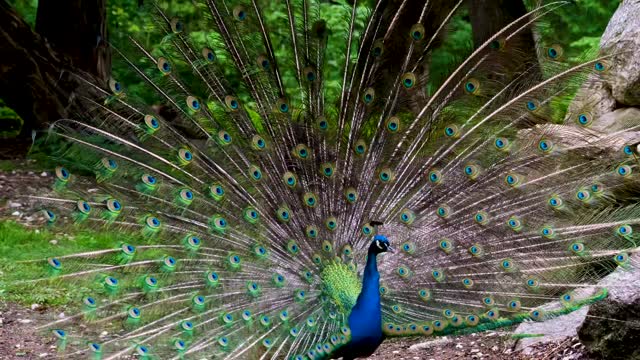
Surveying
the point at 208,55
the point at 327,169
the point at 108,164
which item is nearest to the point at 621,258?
the point at 327,169

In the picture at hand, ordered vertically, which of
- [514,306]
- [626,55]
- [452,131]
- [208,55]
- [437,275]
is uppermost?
[626,55]

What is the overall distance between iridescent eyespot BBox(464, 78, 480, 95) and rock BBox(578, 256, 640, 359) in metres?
1.45

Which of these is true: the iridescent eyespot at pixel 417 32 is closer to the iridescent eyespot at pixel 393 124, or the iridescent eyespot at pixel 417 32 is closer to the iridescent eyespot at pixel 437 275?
the iridescent eyespot at pixel 393 124

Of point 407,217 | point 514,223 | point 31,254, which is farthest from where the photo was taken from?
point 31,254

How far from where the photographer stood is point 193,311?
17.1 ft

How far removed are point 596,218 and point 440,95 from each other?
1.25 meters

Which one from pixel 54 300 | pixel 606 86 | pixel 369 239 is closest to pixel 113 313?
pixel 369 239

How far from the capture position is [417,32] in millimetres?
5699

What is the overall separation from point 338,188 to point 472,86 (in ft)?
3.58

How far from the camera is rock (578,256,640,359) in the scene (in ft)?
16.4

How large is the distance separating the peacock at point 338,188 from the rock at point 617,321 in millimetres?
100

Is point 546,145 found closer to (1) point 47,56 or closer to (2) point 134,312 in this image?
(2) point 134,312

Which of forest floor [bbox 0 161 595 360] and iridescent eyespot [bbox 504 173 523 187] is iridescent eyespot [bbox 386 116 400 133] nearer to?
iridescent eyespot [bbox 504 173 523 187]

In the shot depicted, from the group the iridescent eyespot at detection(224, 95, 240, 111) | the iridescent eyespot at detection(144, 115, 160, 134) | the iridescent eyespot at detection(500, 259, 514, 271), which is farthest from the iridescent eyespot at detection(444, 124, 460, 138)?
the iridescent eyespot at detection(144, 115, 160, 134)
